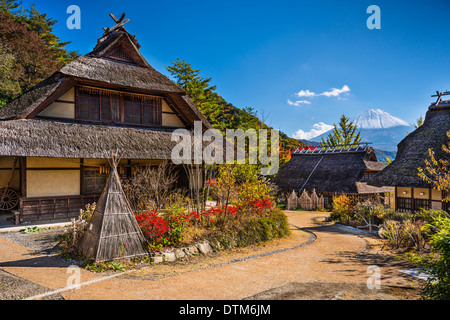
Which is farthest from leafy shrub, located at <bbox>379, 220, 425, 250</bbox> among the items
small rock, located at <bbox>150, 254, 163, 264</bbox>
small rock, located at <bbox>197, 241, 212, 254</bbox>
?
small rock, located at <bbox>150, 254, 163, 264</bbox>

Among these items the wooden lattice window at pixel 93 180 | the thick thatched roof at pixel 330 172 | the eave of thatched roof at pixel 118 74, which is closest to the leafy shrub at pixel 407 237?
the eave of thatched roof at pixel 118 74

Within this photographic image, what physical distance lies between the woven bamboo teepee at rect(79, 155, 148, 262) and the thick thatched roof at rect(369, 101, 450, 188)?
13.6m

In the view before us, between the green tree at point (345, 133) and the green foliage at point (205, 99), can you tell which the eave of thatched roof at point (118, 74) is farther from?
the green tree at point (345, 133)

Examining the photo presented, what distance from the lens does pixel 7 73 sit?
17.9 meters

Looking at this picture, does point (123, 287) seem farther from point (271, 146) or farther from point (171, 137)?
point (271, 146)

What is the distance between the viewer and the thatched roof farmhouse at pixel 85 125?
Answer: 11648 millimetres

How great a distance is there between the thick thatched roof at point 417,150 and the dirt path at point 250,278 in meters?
6.87

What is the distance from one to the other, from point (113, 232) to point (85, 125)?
7.27 metres

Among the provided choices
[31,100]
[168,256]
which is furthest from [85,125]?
[168,256]

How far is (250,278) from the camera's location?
22.4 ft

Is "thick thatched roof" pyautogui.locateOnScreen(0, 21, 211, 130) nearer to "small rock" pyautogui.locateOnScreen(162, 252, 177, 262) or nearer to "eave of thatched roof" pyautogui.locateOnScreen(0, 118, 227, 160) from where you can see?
"eave of thatched roof" pyautogui.locateOnScreen(0, 118, 227, 160)

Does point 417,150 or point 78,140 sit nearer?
point 78,140

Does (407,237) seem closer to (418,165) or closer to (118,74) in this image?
(418,165)
